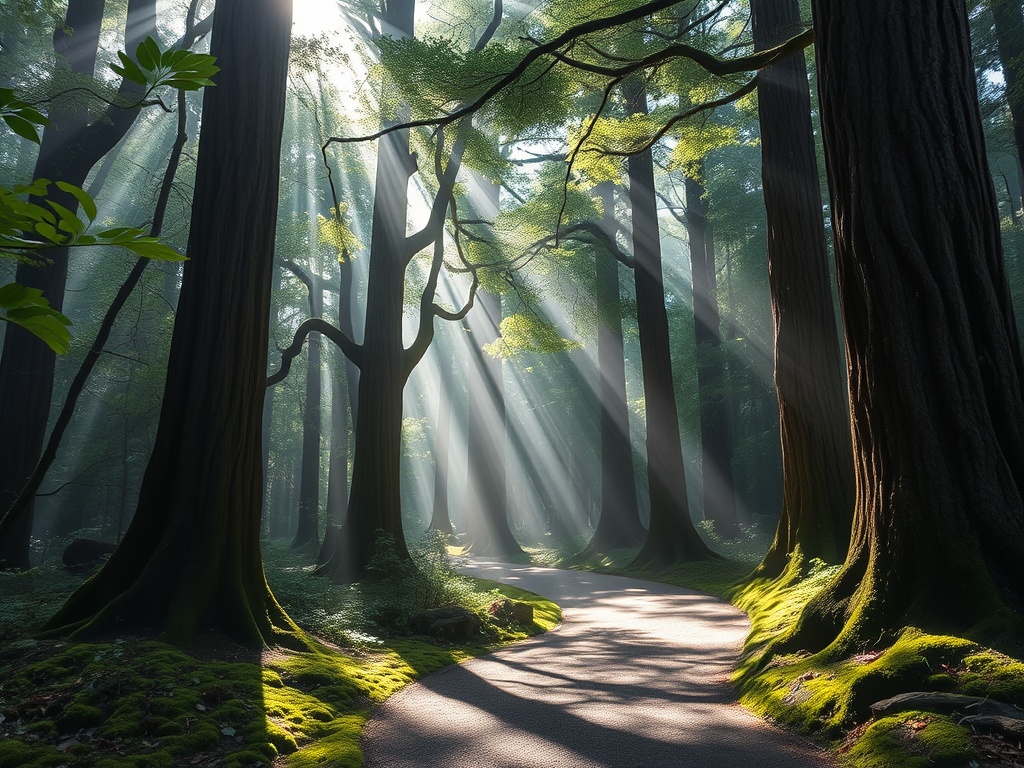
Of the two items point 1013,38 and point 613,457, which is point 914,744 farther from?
point 613,457

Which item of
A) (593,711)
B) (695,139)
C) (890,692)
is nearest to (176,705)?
(593,711)

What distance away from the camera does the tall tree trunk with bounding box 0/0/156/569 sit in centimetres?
979

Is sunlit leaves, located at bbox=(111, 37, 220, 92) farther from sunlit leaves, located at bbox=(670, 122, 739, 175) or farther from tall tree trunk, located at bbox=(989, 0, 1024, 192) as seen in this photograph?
tall tree trunk, located at bbox=(989, 0, 1024, 192)

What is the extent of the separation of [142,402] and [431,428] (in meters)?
35.9

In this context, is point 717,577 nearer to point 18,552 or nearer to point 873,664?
point 873,664

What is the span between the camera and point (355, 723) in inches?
169

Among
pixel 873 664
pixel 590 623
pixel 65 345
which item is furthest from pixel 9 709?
pixel 590 623

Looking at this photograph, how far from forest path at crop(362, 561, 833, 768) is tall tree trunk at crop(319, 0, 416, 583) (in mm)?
4408

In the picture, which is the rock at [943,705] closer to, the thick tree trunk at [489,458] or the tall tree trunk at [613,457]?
the tall tree trunk at [613,457]

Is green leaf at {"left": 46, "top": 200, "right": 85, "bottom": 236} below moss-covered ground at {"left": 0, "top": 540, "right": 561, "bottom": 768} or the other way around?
the other way around

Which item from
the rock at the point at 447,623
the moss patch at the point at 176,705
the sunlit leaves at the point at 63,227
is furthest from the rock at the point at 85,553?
the sunlit leaves at the point at 63,227

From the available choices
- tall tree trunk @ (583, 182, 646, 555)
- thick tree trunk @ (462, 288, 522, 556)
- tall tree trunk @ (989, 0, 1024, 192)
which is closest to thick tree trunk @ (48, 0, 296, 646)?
tall tree trunk @ (583, 182, 646, 555)

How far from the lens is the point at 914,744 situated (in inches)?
112

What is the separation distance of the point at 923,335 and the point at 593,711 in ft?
10.1
